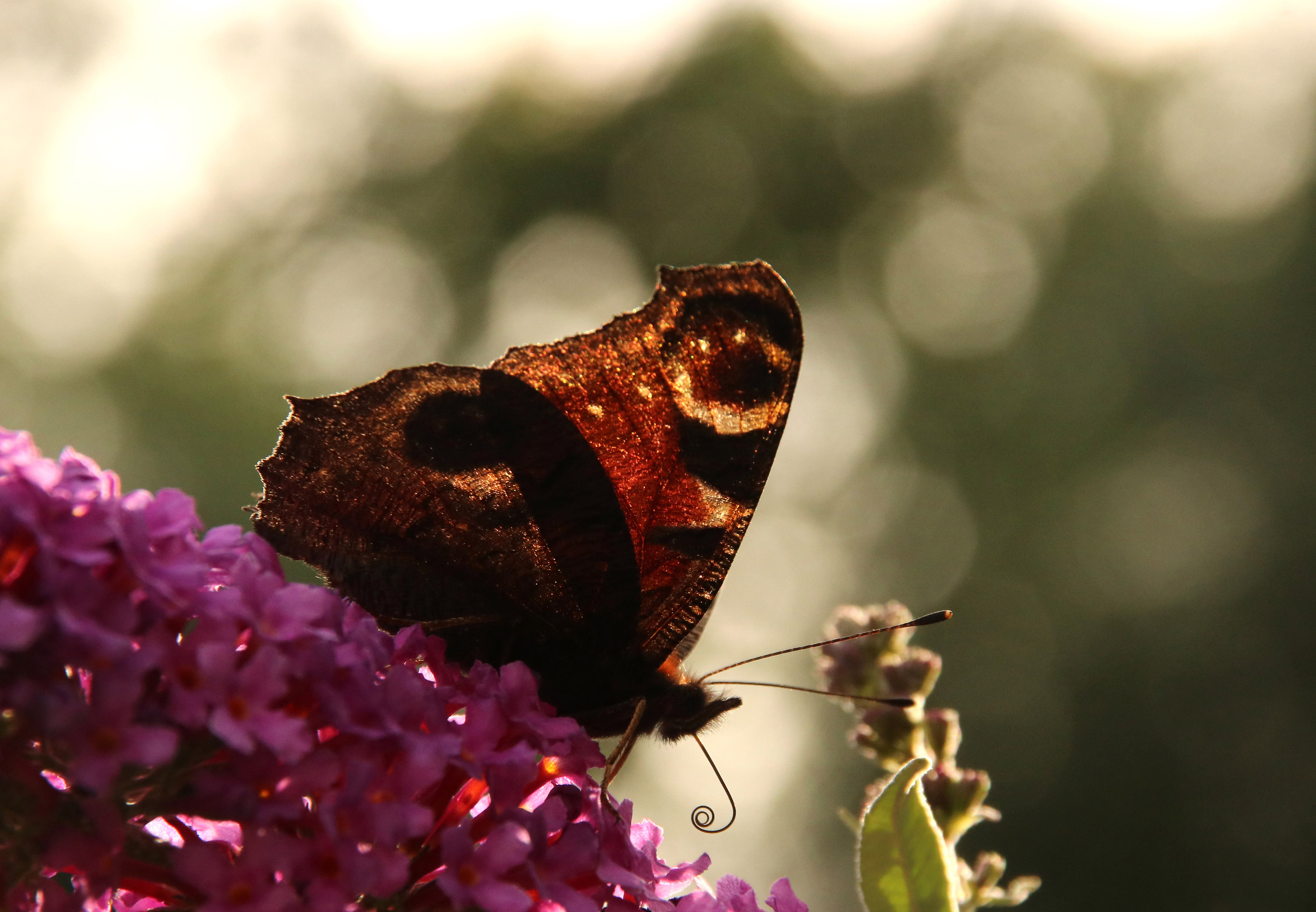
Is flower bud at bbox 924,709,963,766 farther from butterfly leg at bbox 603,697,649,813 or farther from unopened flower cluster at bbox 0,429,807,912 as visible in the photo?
unopened flower cluster at bbox 0,429,807,912

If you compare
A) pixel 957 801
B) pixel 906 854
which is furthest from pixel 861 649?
pixel 906 854

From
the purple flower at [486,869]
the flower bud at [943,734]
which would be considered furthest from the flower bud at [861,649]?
the purple flower at [486,869]

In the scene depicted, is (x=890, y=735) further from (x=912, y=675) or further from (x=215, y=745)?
(x=215, y=745)

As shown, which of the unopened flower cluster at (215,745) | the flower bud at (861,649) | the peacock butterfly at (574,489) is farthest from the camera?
the flower bud at (861,649)

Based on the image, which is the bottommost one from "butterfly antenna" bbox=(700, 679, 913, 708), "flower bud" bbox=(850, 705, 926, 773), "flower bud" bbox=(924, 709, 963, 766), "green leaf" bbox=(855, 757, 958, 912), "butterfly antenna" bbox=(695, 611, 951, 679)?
"green leaf" bbox=(855, 757, 958, 912)

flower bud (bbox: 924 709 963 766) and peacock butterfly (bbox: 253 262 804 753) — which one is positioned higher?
peacock butterfly (bbox: 253 262 804 753)

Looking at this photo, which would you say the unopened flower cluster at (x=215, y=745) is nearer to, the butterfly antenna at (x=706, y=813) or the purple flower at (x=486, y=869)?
the purple flower at (x=486, y=869)

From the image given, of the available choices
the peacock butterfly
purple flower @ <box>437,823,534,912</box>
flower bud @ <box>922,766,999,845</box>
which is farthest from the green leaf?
purple flower @ <box>437,823,534,912</box>
